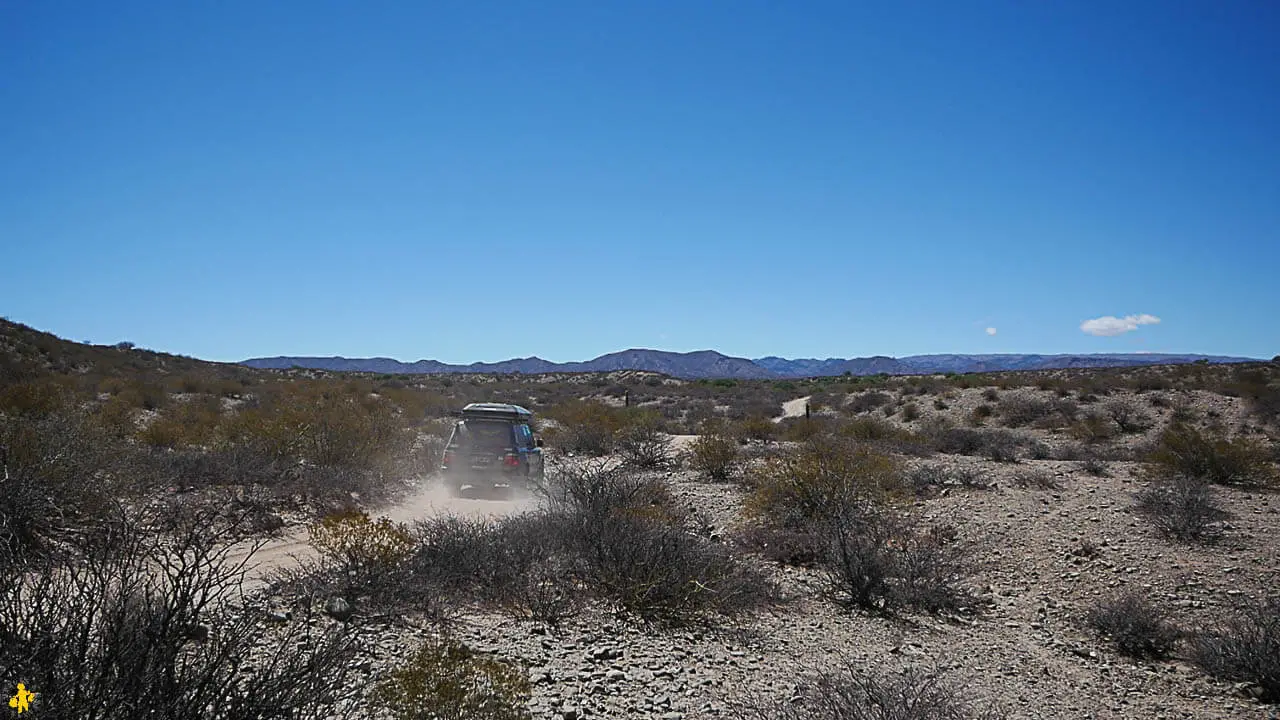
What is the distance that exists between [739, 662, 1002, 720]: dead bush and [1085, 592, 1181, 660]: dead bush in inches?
119

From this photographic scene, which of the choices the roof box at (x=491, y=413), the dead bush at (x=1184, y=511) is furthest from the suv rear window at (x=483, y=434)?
the dead bush at (x=1184, y=511)

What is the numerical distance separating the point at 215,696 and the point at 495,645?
11.5ft

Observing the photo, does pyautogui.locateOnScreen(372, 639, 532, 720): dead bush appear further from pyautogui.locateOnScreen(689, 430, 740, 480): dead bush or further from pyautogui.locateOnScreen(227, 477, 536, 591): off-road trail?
pyautogui.locateOnScreen(689, 430, 740, 480): dead bush

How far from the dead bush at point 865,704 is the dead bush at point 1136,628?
9.94 ft

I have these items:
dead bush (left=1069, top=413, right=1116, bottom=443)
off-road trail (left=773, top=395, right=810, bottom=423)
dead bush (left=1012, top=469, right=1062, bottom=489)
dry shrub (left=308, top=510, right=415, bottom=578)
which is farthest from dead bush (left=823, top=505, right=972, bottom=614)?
off-road trail (left=773, top=395, right=810, bottom=423)

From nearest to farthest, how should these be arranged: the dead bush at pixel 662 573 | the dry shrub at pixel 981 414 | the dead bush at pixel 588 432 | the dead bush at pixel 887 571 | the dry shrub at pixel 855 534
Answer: the dead bush at pixel 662 573 → the dead bush at pixel 887 571 → the dry shrub at pixel 855 534 → the dead bush at pixel 588 432 → the dry shrub at pixel 981 414

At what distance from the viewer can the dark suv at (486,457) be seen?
14156 millimetres

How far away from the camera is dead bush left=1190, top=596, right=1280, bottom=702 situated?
681 cm

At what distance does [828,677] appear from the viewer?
6.11 m

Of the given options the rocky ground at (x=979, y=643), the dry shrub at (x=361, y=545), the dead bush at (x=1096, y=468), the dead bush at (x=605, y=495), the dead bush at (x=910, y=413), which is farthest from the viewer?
the dead bush at (x=910, y=413)

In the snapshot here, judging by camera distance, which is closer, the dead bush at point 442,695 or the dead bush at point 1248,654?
the dead bush at point 442,695

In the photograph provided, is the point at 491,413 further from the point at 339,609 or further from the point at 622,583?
the point at 339,609

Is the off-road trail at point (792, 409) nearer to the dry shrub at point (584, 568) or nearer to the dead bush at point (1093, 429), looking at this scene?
the dead bush at point (1093, 429)

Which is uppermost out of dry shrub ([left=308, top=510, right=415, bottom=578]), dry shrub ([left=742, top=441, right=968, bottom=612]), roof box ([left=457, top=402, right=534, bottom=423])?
roof box ([left=457, top=402, right=534, bottom=423])
